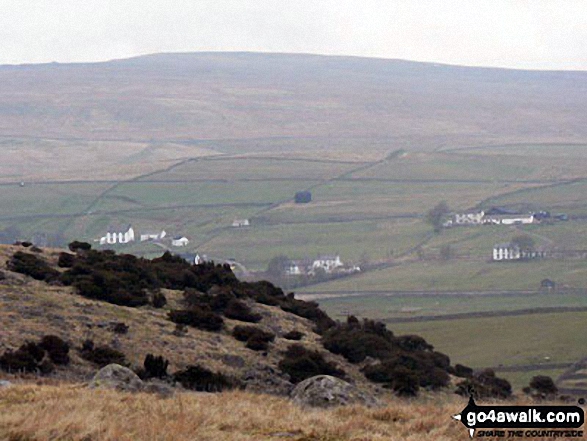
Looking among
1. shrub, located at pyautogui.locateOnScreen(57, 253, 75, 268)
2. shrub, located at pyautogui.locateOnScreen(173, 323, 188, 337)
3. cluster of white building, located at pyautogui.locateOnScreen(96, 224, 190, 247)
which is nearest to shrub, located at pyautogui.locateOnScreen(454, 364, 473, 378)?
shrub, located at pyautogui.locateOnScreen(173, 323, 188, 337)

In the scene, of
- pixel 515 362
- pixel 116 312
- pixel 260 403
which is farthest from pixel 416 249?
pixel 260 403

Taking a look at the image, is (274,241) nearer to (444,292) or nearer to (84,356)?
(444,292)

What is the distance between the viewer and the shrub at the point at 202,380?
91.9 feet

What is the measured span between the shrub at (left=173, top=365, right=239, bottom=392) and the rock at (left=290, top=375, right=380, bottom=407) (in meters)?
5.28

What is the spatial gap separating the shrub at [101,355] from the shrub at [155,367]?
4.19 feet

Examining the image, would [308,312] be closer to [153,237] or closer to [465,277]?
[465,277]

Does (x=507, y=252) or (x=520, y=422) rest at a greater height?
(x=507, y=252)

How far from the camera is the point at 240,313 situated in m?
37.1

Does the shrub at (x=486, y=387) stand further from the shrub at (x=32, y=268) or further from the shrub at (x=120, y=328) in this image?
the shrub at (x=32, y=268)

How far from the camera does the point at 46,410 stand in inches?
695

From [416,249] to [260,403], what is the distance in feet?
533

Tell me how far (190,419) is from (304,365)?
1383 centimetres

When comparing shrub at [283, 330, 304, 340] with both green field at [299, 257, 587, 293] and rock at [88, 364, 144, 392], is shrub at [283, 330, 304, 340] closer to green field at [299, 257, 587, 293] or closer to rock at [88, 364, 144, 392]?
rock at [88, 364, 144, 392]

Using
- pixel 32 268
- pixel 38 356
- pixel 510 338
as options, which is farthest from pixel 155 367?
pixel 510 338
